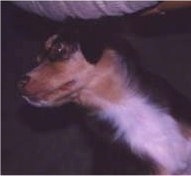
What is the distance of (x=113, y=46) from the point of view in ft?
2.53

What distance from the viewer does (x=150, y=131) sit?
2.50 feet

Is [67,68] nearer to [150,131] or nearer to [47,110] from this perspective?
[150,131]

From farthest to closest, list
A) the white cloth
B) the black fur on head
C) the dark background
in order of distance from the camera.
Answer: the dark background → the black fur on head → the white cloth

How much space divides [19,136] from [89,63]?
2.32 ft

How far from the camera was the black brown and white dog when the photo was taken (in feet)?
2.43

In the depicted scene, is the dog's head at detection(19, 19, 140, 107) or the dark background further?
the dark background

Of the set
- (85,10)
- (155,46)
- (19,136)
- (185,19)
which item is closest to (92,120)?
(85,10)

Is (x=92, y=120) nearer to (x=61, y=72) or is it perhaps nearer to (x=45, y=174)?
(x=61, y=72)

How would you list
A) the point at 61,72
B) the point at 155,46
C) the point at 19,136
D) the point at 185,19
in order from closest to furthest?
1. the point at 61,72
2. the point at 185,19
3. the point at 155,46
4. the point at 19,136

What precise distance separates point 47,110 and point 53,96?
588mm

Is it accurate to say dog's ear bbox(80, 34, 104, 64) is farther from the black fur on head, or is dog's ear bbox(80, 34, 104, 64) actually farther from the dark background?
the dark background

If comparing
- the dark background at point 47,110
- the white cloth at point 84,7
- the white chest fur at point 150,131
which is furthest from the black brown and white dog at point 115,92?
the dark background at point 47,110

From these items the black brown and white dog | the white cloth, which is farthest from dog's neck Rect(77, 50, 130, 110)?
the white cloth

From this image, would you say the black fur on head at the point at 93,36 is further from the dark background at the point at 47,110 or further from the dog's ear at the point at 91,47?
the dark background at the point at 47,110
